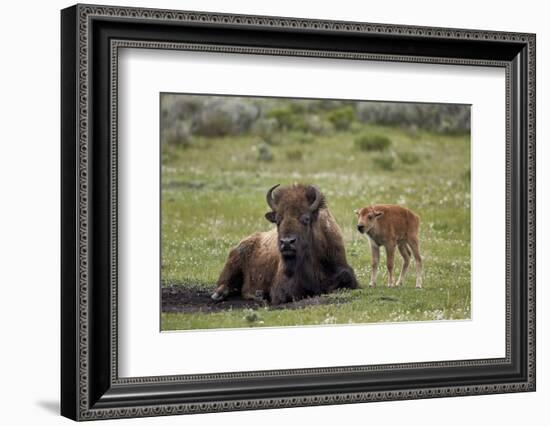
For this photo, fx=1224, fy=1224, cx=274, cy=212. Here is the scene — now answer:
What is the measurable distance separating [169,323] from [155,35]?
2456 millimetres

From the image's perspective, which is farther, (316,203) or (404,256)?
(404,256)

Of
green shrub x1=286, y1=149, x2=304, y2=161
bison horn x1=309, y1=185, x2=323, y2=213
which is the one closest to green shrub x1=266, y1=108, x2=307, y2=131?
green shrub x1=286, y1=149, x2=304, y2=161

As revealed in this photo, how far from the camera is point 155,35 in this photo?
1032 cm

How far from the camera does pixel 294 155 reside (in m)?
11.8

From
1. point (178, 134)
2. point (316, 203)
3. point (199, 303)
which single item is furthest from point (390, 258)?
point (178, 134)

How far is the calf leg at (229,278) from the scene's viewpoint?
10.9 meters

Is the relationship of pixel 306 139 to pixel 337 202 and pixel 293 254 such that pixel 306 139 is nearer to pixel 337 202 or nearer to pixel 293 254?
pixel 337 202

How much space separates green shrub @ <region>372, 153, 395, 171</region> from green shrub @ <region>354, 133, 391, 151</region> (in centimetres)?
8

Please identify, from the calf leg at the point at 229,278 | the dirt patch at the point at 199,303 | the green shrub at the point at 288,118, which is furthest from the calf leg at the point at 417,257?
the calf leg at the point at 229,278

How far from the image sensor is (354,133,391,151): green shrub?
11919mm

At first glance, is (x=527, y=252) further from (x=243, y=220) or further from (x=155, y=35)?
(x=155, y=35)

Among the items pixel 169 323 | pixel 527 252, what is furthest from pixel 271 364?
pixel 527 252

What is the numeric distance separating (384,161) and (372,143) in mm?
212

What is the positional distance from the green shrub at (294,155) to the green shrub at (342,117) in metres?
0.43
